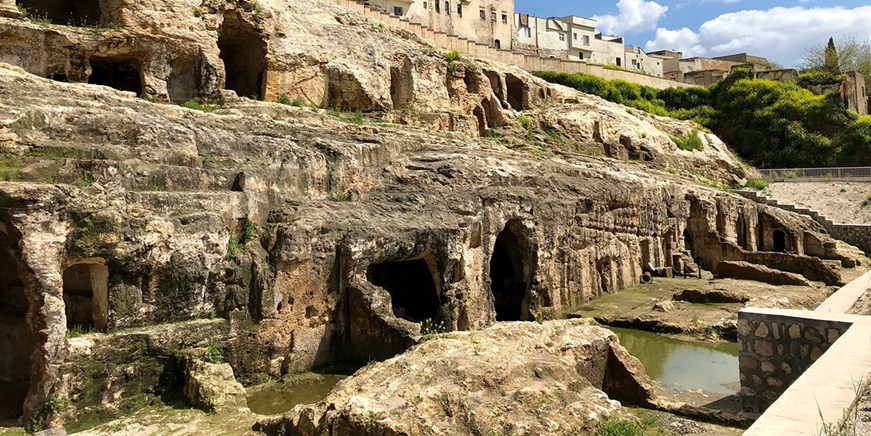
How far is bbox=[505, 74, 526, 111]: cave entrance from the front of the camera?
3372 cm

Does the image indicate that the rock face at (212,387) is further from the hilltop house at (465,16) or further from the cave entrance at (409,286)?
the hilltop house at (465,16)

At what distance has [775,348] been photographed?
8.14m

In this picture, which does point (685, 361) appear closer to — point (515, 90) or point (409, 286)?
point (409, 286)

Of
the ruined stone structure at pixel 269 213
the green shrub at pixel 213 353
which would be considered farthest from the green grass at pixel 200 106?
the green shrub at pixel 213 353

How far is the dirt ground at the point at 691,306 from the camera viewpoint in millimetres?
16469

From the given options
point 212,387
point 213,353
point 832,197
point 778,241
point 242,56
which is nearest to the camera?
point 212,387

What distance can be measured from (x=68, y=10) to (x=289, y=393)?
17816mm

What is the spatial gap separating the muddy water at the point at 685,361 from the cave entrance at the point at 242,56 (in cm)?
1541

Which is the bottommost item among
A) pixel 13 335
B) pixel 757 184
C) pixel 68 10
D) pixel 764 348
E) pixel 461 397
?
pixel 461 397

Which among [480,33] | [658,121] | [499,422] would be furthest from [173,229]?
[480,33]

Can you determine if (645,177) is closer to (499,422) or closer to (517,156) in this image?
(517,156)

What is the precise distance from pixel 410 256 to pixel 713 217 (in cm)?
1847

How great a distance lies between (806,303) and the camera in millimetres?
18766

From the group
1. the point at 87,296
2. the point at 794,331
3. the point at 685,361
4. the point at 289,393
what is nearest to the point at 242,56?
the point at 87,296
